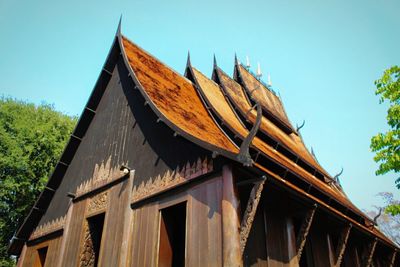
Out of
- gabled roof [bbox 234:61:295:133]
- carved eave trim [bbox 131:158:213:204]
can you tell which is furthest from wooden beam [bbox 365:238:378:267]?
carved eave trim [bbox 131:158:213:204]

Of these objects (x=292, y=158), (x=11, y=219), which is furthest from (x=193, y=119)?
(x=11, y=219)

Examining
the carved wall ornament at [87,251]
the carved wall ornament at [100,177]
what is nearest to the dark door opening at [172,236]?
the carved wall ornament at [100,177]

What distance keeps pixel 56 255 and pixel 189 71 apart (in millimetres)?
6438

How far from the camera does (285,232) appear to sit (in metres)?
6.55

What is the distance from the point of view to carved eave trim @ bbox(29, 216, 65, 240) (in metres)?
9.18

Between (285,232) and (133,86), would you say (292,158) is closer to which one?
(285,232)

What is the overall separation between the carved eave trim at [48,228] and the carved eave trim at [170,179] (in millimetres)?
3483

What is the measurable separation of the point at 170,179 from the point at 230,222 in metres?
1.71

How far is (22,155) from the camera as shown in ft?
63.5

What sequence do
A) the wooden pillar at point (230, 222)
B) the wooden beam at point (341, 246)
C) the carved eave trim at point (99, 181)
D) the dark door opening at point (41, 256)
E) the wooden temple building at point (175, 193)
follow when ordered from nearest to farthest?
the wooden pillar at point (230, 222)
the wooden temple building at point (175, 193)
the wooden beam at point (341, 246)
the carved eave trim at point (99, 181)
the dark door opening at point (41, 256)

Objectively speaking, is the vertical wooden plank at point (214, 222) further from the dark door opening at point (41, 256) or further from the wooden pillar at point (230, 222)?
the dark door opening at point (41, 256)

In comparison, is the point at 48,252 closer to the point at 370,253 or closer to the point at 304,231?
the point at 304,231

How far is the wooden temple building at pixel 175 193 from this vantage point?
5199 mm

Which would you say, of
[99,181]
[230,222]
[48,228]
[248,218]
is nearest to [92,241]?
[99,181]
